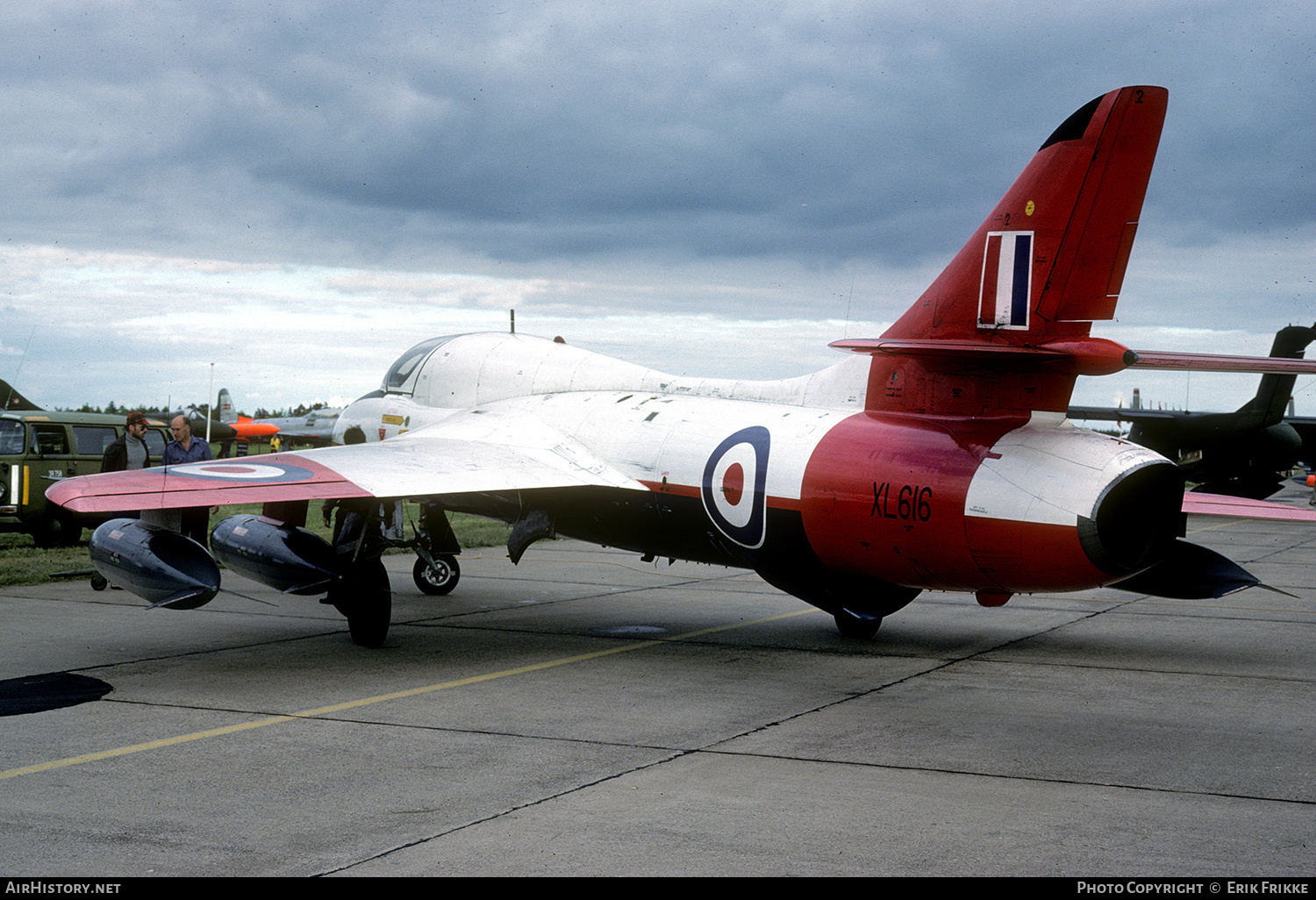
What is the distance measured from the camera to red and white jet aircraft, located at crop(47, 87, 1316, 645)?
8.10 meters

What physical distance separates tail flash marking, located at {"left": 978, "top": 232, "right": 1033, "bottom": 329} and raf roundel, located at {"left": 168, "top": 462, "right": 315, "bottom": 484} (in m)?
5.85

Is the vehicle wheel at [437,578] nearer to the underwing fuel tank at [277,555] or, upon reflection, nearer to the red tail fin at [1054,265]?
the underwing fuel tank at [277,555]

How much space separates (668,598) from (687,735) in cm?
730

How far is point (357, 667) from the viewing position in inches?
387

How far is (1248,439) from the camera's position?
29141mm

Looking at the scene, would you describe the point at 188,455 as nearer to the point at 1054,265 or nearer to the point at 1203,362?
the point at 1054,265

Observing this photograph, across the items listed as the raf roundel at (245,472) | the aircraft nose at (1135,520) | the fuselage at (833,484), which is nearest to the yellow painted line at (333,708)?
the fuselage at (833,484)

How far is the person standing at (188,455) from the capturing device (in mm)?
13492

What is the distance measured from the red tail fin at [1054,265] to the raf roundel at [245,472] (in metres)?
4.93

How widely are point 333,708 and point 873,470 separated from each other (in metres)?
4.56

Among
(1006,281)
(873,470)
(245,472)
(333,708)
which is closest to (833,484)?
(873,470)

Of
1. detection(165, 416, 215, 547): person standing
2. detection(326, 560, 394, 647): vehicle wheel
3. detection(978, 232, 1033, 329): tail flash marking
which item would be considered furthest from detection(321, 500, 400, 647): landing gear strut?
detection(978, 232, 1033, 329): tail flash marking

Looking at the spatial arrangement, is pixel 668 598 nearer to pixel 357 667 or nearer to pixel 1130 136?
pixel 357 667
